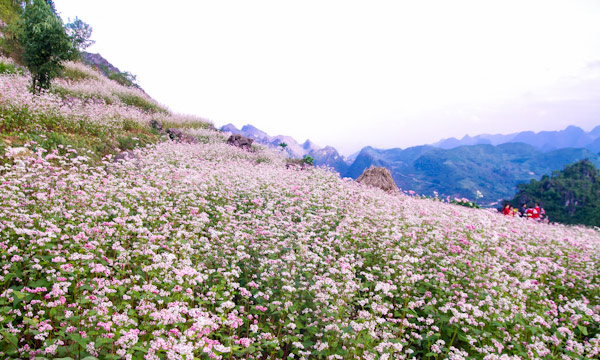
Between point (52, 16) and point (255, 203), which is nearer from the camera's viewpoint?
point (255, 203)

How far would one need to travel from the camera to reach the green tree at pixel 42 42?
14.5m

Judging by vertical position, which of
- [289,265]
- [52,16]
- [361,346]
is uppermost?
[52,16]


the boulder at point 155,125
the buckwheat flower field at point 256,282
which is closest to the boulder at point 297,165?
the buckwheat flower field at point 256,282

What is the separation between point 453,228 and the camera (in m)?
8.06

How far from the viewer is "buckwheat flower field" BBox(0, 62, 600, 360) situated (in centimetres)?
324

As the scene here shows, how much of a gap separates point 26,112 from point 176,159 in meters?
A: 5.89

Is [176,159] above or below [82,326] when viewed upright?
above

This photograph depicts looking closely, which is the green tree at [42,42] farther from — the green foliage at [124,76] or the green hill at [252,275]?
the green foliage at [124,76]

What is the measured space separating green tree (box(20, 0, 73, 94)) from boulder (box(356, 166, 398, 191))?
17.7 m

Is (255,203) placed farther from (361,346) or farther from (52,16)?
(52,16)

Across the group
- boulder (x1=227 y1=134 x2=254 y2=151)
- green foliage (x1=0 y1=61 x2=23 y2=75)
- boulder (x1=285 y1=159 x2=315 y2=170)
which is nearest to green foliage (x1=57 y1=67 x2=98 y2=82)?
green foliage (x1=0 y1=61 x2=23 y2=75)

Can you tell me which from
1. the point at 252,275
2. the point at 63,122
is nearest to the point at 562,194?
the point at 252,275

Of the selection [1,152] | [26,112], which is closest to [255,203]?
[1,152]

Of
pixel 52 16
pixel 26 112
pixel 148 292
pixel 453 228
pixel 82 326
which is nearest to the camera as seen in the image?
pixel 82 326
